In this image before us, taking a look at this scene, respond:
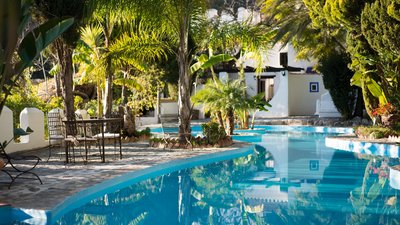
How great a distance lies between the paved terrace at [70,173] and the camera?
6.38 m

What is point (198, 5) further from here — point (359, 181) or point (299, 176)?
point (359, 181)

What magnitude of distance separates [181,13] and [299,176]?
555 centimetres

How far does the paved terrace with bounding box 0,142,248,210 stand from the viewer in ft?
20.9

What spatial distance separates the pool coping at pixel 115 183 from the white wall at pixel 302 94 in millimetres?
14156

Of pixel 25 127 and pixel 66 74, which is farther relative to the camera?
pixel 66 74

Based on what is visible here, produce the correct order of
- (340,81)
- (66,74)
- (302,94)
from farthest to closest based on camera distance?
(302,94), (340,81), (66,74)

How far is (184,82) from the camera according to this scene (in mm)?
13516

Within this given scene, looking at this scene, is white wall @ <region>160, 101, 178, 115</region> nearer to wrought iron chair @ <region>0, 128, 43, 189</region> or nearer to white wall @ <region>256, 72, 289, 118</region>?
white wall @ <region>256, 72, 289, 118</region>

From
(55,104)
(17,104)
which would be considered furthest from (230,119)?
(17,104)

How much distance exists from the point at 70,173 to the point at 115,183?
96cm

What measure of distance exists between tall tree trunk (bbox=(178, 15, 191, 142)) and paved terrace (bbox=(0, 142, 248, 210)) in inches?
36.8

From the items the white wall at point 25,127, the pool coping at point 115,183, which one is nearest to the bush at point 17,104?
the white wall at point 25,127

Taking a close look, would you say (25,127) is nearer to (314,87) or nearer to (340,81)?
(340,81)

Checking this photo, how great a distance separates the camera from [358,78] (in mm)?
16391
